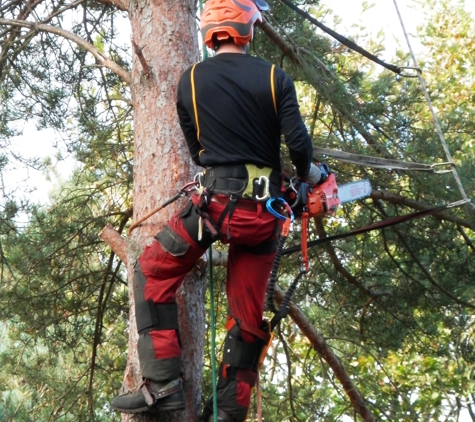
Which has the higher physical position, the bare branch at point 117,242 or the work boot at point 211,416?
the bare branch at point 117,242

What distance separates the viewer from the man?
2.91 m

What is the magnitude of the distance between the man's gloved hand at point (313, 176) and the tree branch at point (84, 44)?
120 cm

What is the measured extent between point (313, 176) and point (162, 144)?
0.74 metres

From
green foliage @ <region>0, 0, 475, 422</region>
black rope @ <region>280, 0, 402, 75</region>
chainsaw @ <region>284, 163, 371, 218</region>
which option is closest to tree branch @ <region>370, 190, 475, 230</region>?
green foliage @ <region>0, 0, 475, 422</region>

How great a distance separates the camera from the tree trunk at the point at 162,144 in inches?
124

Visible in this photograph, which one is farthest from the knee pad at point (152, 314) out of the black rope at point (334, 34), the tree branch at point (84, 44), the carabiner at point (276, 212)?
the black rope at point (334, 34)

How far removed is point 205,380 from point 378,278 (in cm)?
165

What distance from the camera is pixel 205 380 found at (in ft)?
20.4

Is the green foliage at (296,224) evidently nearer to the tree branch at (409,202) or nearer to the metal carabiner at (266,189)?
the tree branch at (409,202)

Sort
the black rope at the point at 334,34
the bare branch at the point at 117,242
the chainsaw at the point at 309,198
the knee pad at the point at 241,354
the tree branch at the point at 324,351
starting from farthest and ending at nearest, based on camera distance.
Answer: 1. the tree branch at the point at 324,351
2. the black rope at the point at 334,34
3. the bare branch at the point at 117,242
4. the chainsaw at the point at 309,198
5. the knee pad at the point at 241,354

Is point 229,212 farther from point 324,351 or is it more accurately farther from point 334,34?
point 324,351

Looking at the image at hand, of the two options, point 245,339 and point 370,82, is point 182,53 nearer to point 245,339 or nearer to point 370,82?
point 245,339

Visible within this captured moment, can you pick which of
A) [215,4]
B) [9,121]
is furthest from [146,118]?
[9,121]

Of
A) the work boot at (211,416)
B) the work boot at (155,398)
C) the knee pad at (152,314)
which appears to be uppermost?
the knee pad at (152,314)
